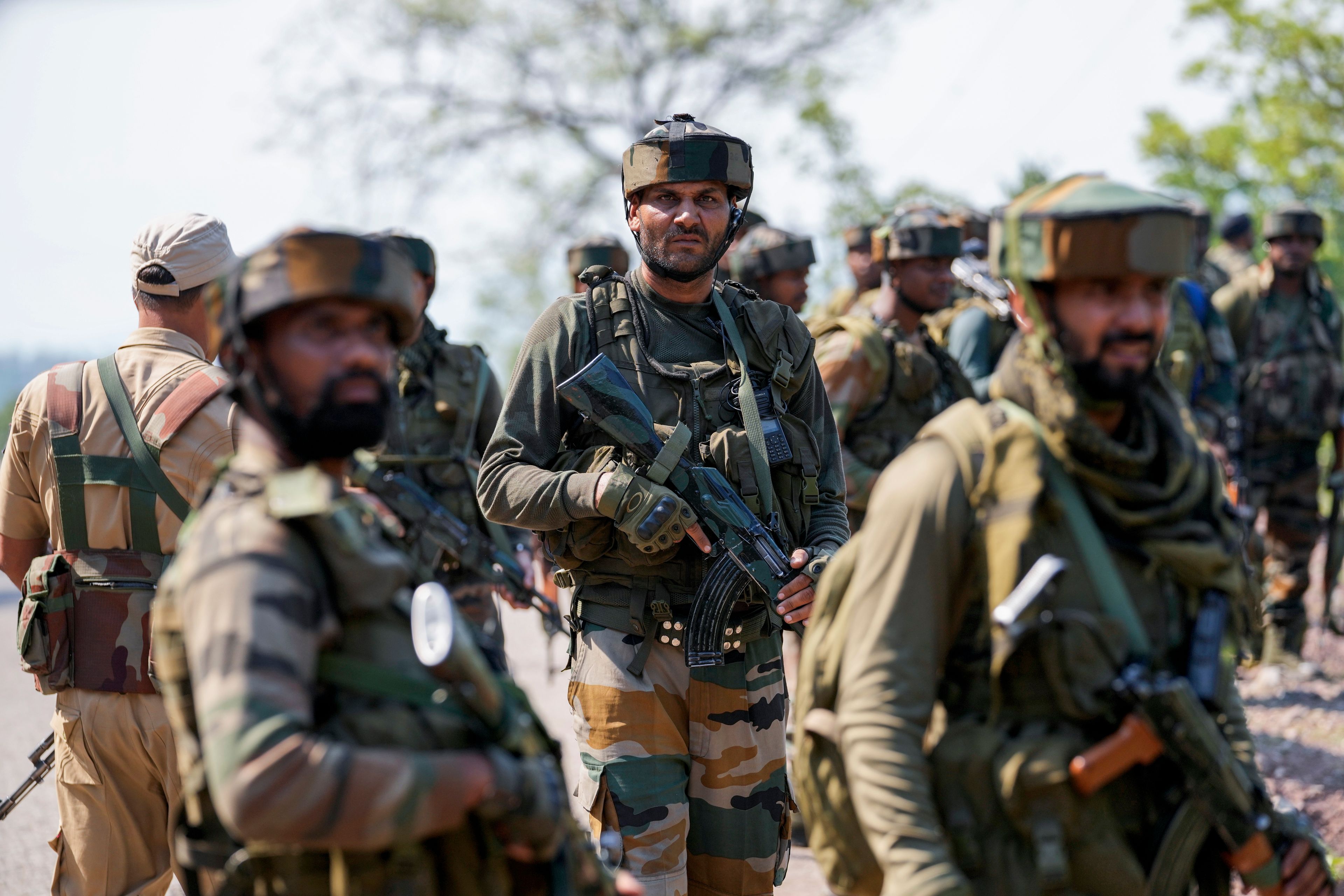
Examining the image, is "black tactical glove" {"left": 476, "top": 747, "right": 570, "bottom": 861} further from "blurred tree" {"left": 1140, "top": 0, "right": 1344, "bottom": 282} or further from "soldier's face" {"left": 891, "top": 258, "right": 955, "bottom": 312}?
"blurred tree" {"left": 1140, "top": 0, "right": 1344, "bottom": 282}

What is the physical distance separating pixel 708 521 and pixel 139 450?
64.6 inches

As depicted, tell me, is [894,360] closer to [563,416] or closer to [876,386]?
[876,386]

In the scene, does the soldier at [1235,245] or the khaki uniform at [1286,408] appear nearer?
the khaki uniform at [1286,408]

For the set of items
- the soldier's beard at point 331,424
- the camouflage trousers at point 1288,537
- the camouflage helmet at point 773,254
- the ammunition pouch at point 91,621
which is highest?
the camouflage helmet at point 773,254

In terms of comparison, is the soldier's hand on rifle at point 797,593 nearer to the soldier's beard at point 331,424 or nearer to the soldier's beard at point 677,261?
the soldier's beard at point 677,261

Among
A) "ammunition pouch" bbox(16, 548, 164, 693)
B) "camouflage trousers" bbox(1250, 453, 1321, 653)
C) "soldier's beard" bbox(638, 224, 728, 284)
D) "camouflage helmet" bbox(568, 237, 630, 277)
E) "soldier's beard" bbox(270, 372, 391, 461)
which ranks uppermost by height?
"camouflage helmet" bbox(568, 237, 630, 277)

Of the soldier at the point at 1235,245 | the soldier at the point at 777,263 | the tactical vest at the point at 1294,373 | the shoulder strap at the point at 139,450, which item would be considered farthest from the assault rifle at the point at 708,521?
the soldier at the point at 1235,245

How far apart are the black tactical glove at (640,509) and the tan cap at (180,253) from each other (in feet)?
4.40

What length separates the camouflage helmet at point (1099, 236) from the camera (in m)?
2.41

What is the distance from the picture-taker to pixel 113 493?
3.92m

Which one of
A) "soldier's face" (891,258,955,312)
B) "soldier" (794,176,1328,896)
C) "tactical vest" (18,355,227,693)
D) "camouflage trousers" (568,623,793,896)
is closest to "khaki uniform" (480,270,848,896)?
"camouflage trousers" (568,623,793,896)

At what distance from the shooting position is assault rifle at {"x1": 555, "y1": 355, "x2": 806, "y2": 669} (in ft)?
12.7

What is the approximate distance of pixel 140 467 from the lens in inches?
153

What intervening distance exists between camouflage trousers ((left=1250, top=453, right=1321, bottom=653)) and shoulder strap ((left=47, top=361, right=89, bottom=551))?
698 centimetres
